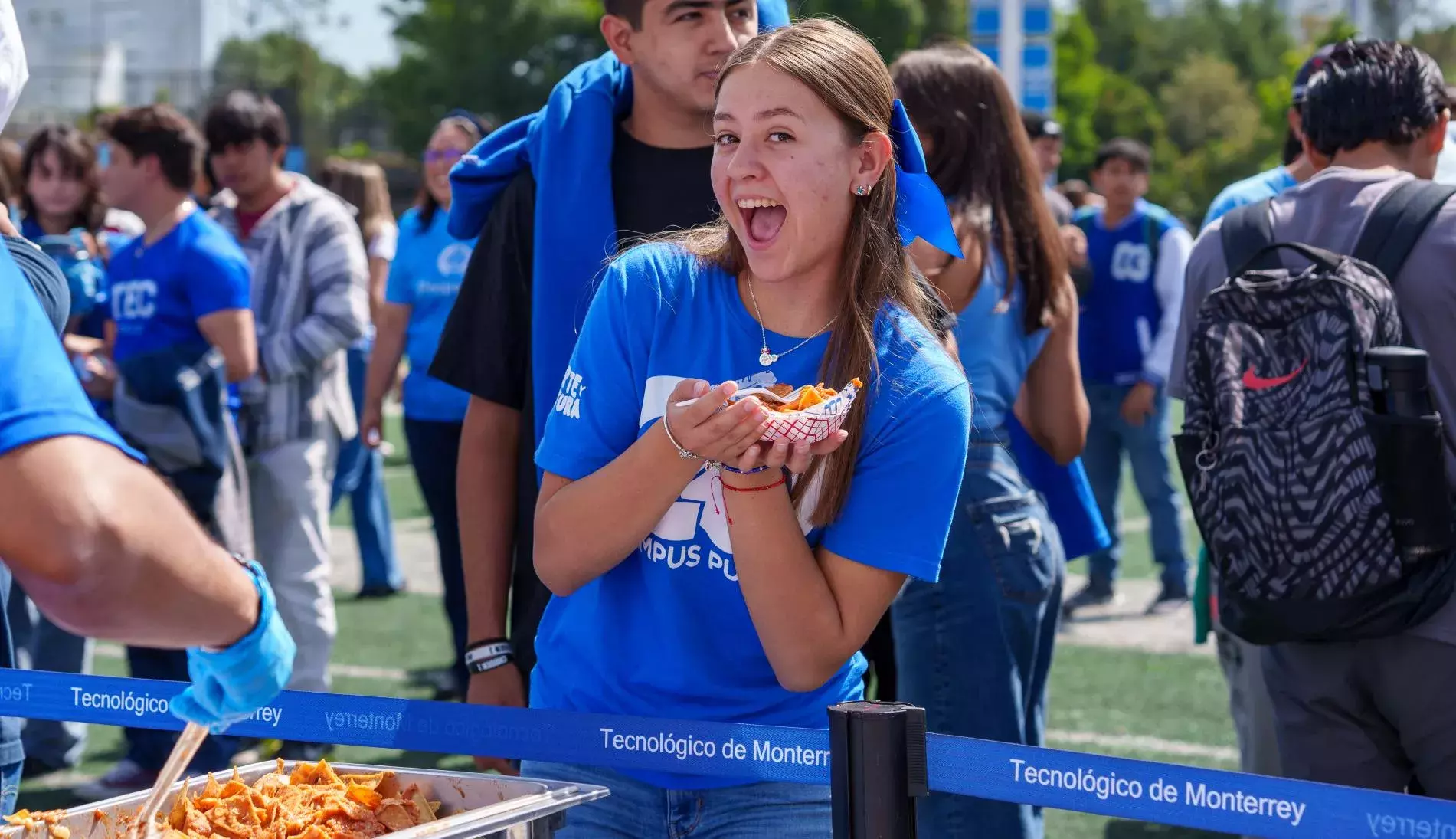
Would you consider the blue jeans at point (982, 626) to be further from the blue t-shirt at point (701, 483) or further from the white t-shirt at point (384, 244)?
the white t-shirt at point (384, 244)

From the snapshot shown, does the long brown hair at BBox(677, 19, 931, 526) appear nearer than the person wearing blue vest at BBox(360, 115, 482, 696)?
Yes

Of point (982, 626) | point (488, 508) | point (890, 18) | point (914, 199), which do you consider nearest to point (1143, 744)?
point (982, 626)

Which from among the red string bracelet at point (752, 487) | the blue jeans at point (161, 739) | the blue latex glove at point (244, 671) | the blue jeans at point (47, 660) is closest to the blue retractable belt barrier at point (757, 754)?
the red string bracelet at point (752, 487)

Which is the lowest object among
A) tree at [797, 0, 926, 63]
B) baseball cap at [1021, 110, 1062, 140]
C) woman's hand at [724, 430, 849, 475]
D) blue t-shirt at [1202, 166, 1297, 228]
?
woman's hand at [724, 430, 849, 475]

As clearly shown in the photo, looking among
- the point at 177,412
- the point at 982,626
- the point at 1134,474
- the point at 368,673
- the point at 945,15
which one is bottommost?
the point at 368,673

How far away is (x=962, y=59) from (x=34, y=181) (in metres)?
4.94

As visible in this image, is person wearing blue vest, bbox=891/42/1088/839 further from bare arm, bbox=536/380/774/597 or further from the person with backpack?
bare arm, bbox=536/380/774/597

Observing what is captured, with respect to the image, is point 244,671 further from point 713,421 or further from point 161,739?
point 161,739

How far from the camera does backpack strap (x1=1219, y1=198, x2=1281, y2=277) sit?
3.54 m

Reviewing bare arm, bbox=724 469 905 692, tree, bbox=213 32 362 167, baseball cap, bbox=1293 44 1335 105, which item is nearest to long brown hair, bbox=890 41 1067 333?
baseball cap, bbox=1293 44 1335 105

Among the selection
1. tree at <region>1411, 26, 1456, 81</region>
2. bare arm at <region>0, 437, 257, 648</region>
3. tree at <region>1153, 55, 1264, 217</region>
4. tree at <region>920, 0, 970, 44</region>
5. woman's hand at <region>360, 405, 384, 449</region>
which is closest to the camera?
bare arm at <region>0, 437, 257, 648</region>

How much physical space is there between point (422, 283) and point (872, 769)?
5460 millimetres

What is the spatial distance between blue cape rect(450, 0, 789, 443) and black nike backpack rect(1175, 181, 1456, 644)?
1.33m

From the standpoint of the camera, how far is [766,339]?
2.35 m
